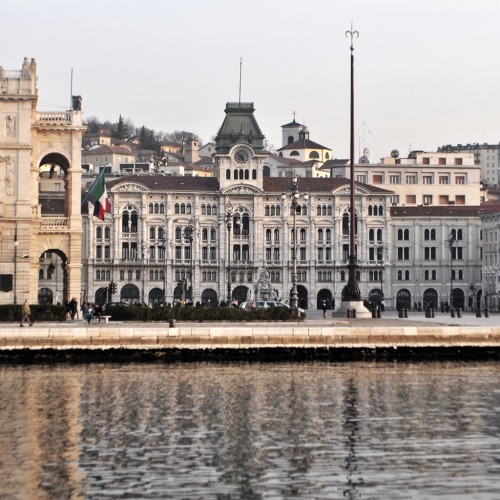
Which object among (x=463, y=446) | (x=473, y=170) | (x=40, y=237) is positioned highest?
(x=473, y=170)

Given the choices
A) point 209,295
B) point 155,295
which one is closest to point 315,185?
point 209,295

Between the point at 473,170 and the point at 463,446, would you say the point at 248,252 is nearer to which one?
the point at 473,170

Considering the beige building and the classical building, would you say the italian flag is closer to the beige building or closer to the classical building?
the classical building

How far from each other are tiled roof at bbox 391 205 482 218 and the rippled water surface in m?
105

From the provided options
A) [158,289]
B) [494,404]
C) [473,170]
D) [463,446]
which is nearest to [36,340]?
[494,404]

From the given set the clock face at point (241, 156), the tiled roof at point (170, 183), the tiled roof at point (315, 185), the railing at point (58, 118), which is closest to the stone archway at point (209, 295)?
the tiled roof at point (170, 183)

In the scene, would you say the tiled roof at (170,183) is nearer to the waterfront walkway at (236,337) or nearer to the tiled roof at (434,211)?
the tiled roof at (434,211)

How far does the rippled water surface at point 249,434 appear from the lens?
30.7 metres

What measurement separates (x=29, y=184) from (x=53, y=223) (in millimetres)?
3460

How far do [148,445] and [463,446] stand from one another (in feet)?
25.5

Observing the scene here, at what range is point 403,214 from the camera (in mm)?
160625

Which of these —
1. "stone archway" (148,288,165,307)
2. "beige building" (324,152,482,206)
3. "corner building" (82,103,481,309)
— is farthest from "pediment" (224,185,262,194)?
"beige building" (324,152,482,206)

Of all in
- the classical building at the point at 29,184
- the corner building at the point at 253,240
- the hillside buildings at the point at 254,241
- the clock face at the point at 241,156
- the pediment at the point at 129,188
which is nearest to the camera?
the classical building at the point at 29,184

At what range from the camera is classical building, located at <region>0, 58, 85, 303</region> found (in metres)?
83.4
